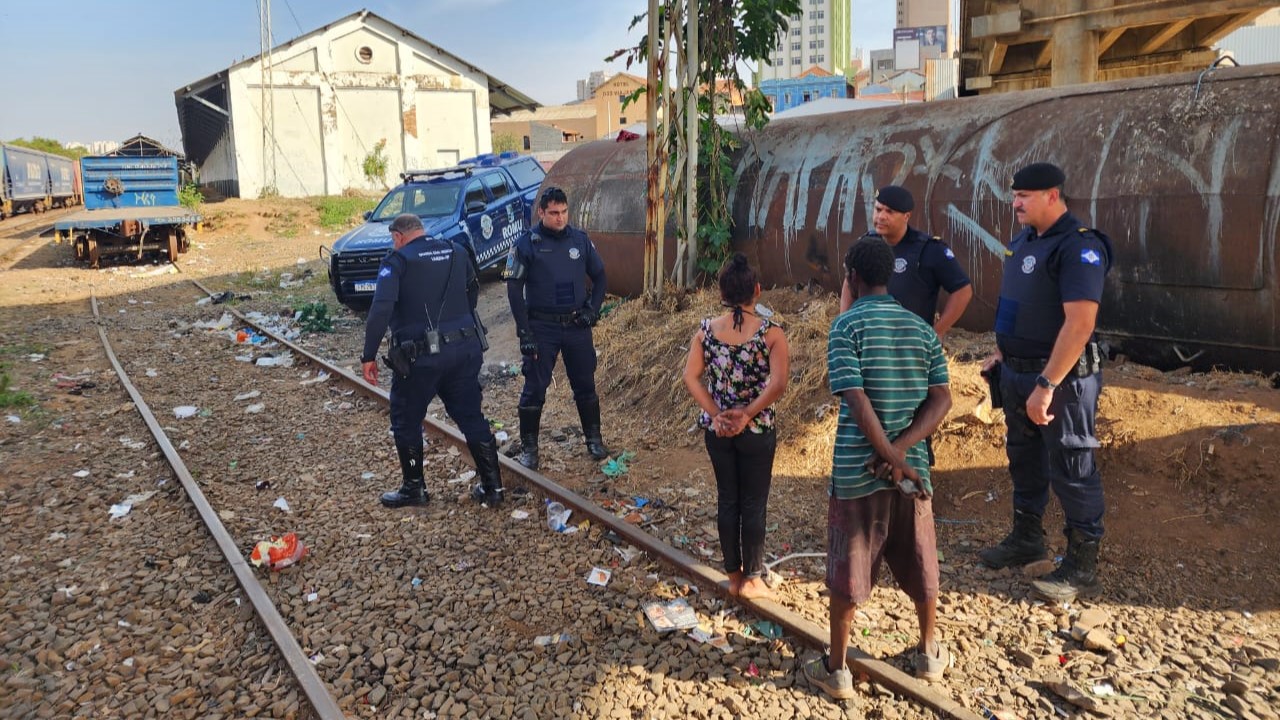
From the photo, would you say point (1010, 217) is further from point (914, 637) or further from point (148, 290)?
point (148, 290)

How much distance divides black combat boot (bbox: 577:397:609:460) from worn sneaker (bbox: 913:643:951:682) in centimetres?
322

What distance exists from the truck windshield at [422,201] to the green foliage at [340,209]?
12040 millimetres

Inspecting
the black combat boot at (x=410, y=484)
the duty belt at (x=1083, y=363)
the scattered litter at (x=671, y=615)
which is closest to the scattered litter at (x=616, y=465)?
the black combat boot at (x=410, y=484)

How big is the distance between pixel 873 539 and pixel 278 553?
322 cm

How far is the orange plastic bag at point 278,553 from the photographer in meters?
4.61

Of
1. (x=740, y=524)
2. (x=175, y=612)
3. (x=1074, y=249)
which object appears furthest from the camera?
(x=175, y=612)

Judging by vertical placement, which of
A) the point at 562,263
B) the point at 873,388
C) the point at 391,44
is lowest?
the point at 873,388

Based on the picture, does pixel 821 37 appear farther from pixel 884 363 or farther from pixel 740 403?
pixel 884 363

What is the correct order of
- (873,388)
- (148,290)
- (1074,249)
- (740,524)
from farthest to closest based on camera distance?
(148,290)
(740,524)
(1074,249)
(873,388)

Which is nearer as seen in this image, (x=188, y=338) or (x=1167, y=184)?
(x=1167, y=184)

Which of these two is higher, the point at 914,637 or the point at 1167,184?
the point at 1167,184

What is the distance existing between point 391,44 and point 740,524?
3083 cm

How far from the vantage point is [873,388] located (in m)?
2.94

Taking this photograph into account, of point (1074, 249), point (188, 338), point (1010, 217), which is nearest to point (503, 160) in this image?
point (188, 338)
